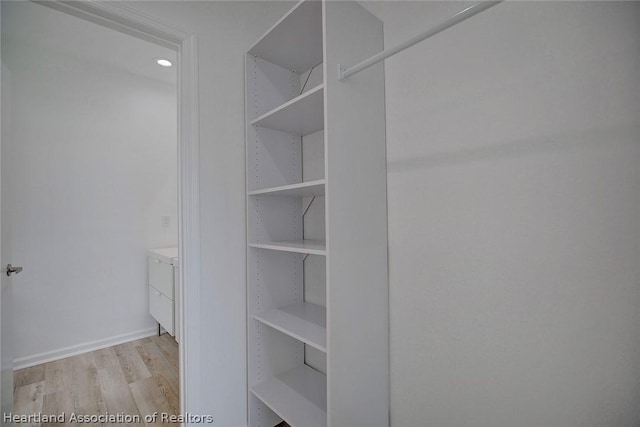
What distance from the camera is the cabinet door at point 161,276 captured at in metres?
2.36

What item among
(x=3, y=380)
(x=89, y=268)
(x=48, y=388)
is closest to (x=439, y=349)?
(x=3, y=380)

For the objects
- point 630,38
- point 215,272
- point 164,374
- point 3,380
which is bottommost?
point 164,374

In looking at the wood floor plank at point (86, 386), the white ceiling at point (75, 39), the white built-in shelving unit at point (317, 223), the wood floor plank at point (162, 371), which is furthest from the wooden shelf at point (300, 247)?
the white ceiling at point (75, 39)

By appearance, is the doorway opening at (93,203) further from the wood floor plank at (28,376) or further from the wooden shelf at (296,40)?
the wooden shelf at (296,40)

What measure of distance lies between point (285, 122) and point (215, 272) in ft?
2.85

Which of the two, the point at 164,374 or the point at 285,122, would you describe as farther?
the point at 164,374

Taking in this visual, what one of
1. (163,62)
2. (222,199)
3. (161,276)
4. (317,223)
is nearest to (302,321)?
(317,223)

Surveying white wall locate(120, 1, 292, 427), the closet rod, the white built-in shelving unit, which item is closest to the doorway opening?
white wall locate(120, 1, 292, 427)

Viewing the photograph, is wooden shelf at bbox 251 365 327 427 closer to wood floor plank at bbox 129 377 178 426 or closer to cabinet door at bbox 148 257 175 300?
wood floor plank at bbox 129 377 178 426

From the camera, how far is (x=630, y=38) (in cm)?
77

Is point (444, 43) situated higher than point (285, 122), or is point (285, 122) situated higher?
point (444, 43)

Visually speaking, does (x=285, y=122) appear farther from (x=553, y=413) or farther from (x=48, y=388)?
(x=48, y=388)

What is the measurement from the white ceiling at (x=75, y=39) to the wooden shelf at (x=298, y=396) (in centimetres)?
254

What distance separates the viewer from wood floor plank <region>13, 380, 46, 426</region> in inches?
70.6
